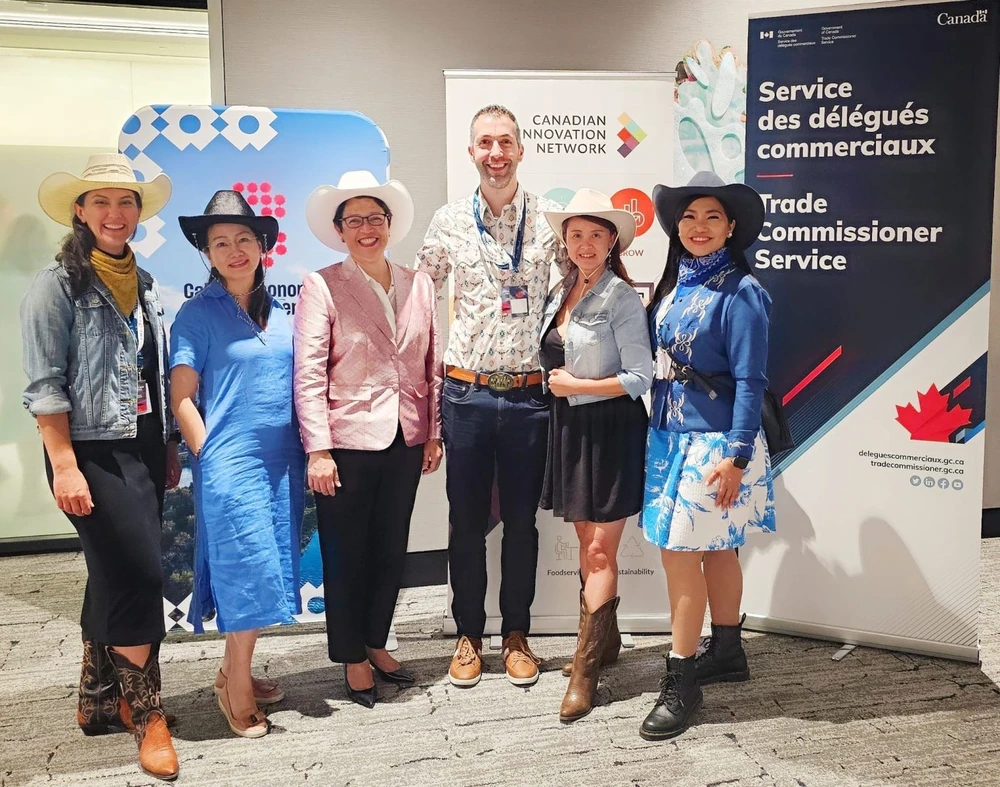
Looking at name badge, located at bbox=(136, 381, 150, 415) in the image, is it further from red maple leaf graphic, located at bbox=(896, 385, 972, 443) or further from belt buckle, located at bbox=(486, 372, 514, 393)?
red maple leaf graphic, located at bbox=(896, 385, 972, 443)

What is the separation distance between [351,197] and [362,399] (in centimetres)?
65

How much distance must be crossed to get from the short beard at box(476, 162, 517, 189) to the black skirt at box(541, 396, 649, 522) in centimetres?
80

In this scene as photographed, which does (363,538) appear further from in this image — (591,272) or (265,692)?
(591,272)

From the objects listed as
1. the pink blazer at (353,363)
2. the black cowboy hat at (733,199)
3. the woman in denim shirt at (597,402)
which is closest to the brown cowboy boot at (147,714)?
the pink blazer at (353,363)

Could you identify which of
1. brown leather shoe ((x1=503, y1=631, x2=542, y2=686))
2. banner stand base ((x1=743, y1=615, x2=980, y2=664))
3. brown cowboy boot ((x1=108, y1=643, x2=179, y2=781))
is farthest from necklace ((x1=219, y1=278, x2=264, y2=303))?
banner stand base ((x1=743, y1=615, x2=980, y2=664))

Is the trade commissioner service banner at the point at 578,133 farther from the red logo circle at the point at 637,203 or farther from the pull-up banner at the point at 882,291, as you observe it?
the pull-up banner at the point at 882,291

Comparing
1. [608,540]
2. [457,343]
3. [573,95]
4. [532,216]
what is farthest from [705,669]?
[573,95]

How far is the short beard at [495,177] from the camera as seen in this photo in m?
2.88

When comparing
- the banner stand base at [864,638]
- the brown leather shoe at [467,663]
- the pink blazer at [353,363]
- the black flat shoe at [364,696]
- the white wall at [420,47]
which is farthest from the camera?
the white wall at [420,47]

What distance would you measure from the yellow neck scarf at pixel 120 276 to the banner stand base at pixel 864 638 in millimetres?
2626

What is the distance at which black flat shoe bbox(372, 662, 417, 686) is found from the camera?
300 centimetres

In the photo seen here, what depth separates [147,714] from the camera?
249 centimetres

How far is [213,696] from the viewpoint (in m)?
2.94

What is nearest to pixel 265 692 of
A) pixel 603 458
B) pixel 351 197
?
pixel 603 458
